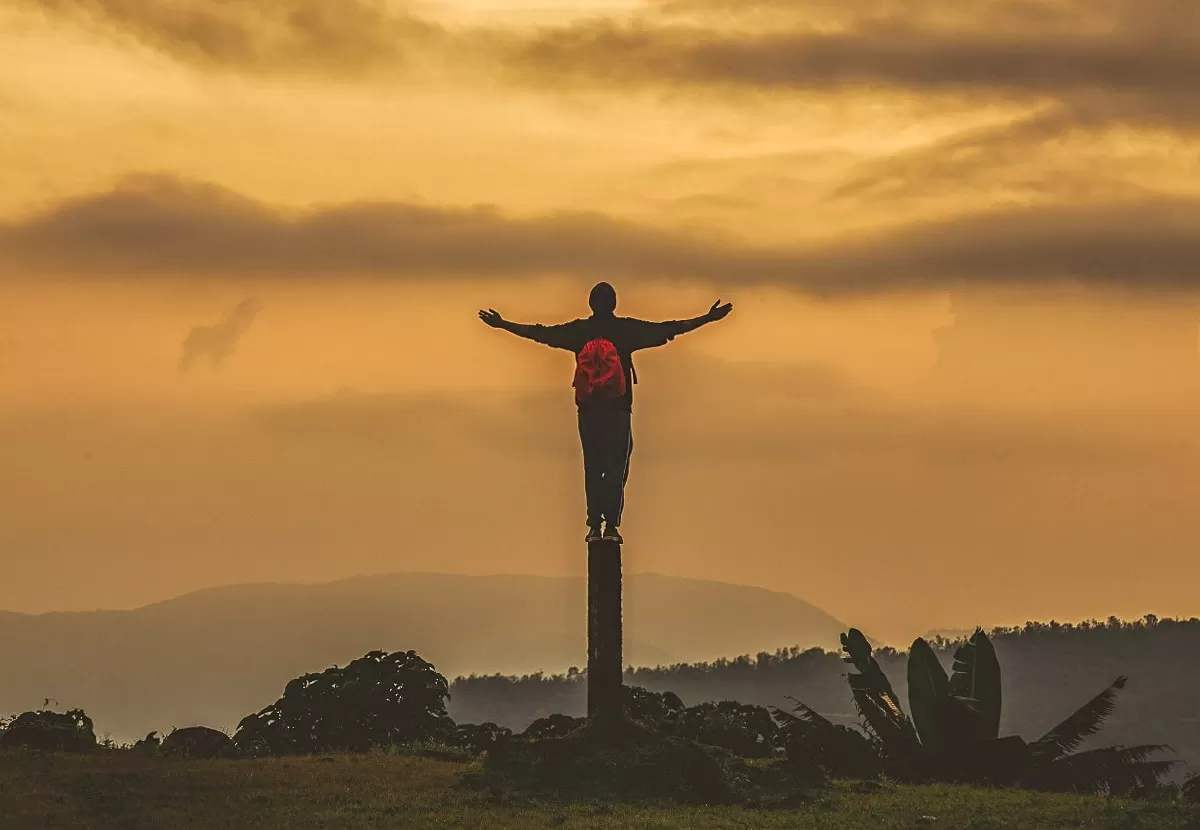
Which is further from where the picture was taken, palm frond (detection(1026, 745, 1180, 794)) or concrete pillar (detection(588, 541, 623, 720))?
palm frond (detection(1026, 745, 1180, 794))

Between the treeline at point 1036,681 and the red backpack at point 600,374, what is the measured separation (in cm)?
6313

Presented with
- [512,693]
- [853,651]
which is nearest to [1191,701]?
[512,693]

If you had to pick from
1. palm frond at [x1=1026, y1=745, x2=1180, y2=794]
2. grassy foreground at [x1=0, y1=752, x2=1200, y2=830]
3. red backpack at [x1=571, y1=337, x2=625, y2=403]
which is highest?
red backpack at [x1=571, y1=337, x2=625, y2=403]

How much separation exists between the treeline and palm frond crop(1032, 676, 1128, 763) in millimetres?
59784

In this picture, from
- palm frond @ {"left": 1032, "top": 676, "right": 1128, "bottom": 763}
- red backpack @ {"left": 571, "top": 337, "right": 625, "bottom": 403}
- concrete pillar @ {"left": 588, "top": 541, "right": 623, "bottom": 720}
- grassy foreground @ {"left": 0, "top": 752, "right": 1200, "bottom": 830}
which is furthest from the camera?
palm frond @ {"left": 1032, "top": 676, "right": 1128, "bottom": 763}

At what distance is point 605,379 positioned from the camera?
96.2 ft

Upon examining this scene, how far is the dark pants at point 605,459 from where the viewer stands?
96.0 feet

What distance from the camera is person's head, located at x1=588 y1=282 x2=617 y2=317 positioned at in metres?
29.8

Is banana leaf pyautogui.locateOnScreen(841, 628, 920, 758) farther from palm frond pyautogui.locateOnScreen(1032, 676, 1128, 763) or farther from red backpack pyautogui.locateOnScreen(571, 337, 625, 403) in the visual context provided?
red backpack pyautogui.locateOnScreen(571, 337, 625, 403)

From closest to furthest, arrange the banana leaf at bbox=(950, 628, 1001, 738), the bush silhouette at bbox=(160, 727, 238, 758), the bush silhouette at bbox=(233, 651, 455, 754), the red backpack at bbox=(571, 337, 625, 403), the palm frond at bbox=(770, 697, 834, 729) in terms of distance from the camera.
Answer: the red backpack at bbox=(571, 337, 625, 403), the bush silhouette at bbox=(160, 727, 238, 758), the palm frond at bbox=(770, 697, 834, 729), the banana leaf at bbox=(950, 628, 1001, 738), the bush silhouette at bbox=(233, 651, 455, 754)

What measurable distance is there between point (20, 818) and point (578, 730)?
7.79 meters

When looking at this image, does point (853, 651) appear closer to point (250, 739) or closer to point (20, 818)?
point (250, 739)

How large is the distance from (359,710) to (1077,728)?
12040 millimetres

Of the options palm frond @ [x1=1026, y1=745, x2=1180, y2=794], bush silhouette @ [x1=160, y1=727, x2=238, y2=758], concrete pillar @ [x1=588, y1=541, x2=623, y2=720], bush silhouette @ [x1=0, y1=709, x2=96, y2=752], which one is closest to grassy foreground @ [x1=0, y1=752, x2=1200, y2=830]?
bush silhouette @ [x1=0, y1=709, x2=96, y2=752]
